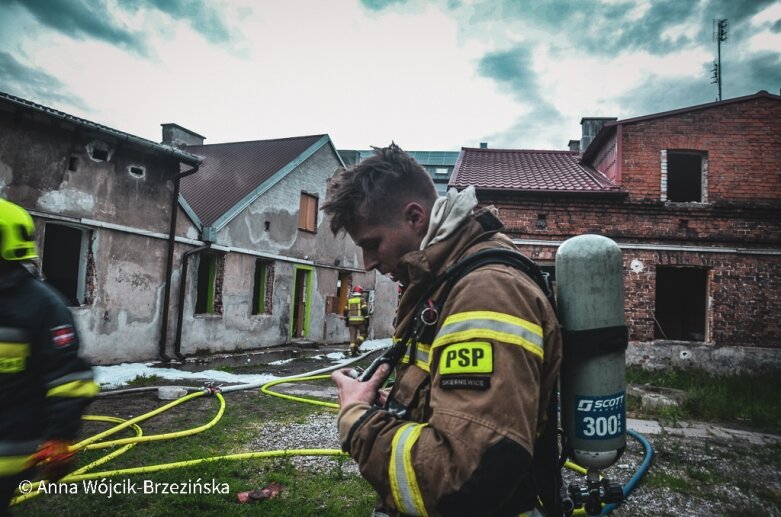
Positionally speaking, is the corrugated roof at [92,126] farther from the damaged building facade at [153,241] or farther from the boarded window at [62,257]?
the boarded window at [62,257]

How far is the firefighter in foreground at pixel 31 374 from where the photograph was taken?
1.89 meters

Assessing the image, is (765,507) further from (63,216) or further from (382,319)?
(382,319)

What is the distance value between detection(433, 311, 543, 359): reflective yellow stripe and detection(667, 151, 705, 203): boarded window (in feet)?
36.2

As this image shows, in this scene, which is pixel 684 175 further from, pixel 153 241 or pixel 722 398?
pixel 153 241

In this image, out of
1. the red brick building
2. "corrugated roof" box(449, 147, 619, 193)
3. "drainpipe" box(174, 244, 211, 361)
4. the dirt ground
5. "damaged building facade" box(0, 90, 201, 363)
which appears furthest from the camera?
"drainpipe" box(174, 244, 211, 361)

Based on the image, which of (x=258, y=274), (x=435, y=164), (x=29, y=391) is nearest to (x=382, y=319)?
(x=258, y=274)

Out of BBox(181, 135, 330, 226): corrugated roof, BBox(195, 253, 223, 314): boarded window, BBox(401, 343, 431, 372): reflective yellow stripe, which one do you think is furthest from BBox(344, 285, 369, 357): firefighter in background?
BBox(401, 343, 431, 372): reflective yellow stripe

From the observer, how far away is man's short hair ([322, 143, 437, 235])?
1.58 metres

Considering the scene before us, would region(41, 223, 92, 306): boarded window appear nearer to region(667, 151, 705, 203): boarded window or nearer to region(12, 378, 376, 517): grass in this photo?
region(12, 378, 376, 517): grass

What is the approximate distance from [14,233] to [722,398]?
9232mm

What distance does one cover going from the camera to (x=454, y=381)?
3.54 feet

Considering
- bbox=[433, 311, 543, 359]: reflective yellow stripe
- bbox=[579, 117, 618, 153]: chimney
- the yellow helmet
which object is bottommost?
bbox=[433, 311, 543, 359]: reflective yellow stripe

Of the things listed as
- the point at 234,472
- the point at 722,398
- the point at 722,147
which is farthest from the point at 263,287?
the point at 722,147

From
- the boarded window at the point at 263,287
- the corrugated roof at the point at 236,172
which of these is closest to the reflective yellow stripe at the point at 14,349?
the corrugated roof at the point at 236,172
